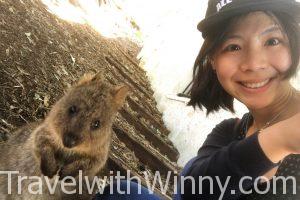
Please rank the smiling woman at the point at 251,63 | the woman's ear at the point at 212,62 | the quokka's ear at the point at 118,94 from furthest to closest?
1. the quokka's ear at the point at 118,94
2. the woman's ear at the point at 212,62
3. the smiling woman at the point at 251,63

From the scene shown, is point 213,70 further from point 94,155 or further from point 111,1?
point 111,1

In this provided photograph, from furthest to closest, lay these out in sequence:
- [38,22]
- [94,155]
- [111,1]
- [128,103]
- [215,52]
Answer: [111,1] → [128,103] → [38,22] → [94,155] → [215,52]

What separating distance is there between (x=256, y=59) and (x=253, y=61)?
2 centimetres

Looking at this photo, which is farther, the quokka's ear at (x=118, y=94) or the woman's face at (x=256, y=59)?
the quokka's ear at (x=118, y=94)

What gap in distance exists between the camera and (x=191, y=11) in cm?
1113

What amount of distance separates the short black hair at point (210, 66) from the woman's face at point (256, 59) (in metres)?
0.04

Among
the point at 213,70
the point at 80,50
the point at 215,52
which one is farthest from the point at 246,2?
the point at 80,50

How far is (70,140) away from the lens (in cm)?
344

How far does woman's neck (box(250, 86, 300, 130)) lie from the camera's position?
8.73 feet

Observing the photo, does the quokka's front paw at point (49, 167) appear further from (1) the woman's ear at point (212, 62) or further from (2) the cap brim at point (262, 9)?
(2) the cap brim at point (262, 9)

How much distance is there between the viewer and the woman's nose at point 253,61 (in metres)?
2.56

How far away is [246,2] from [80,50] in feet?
19.8

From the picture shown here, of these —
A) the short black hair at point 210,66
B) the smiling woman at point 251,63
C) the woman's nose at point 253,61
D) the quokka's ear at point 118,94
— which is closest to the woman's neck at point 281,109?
the smiling woman at point 251,63

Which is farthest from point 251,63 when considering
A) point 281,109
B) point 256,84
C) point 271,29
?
point 281,109
